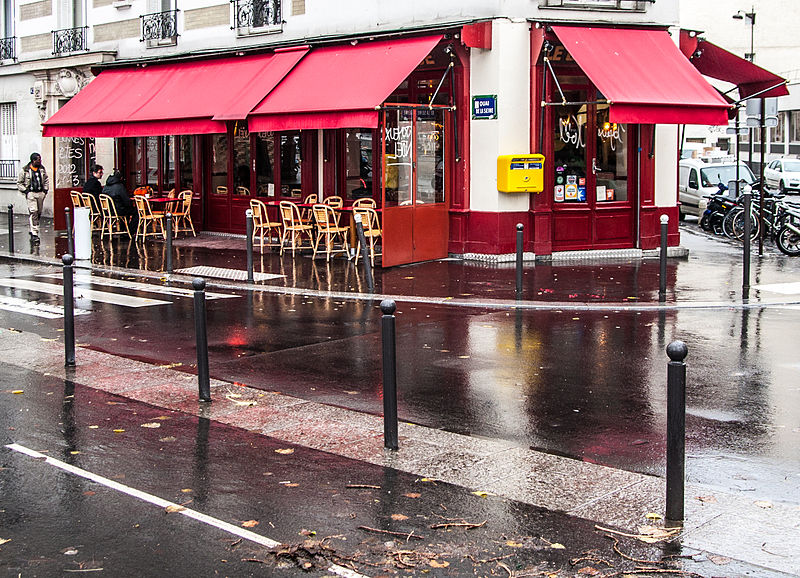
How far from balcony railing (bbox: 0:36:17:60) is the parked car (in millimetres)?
20007

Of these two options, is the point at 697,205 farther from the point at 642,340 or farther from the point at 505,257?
the point at 642,340

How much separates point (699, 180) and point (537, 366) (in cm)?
2107

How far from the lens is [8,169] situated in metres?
31.4

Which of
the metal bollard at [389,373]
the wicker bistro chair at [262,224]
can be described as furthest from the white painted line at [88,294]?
the metal bollard at [389,373]

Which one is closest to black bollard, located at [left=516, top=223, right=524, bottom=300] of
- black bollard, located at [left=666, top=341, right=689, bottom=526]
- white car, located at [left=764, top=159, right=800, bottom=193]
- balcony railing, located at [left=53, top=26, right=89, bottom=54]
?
black bollard, located at [left=666, top=341, right=689, bottom=526]

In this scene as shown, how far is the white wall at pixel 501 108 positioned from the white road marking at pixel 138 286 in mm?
5483

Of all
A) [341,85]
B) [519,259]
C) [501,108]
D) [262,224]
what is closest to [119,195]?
[262,224]

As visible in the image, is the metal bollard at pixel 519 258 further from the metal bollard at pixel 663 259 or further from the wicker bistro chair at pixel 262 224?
the wicker bistro chair at pixel 262 224

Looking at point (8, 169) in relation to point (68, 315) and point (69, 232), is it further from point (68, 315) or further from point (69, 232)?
point (68, 315)

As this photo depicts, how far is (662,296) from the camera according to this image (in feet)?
45.0

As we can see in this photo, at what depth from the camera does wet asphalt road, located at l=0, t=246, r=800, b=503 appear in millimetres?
7234

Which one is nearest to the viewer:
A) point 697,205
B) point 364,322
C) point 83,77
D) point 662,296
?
point 364,322

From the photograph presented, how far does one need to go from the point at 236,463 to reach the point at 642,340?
5776 millimetres

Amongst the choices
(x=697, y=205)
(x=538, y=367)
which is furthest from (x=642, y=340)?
(x=697, y=205)
